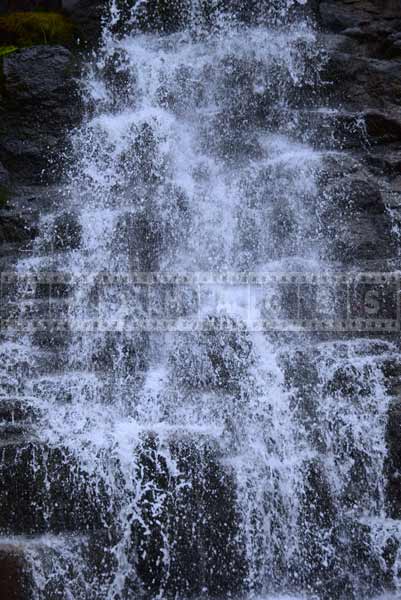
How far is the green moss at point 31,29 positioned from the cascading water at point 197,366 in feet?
1.91

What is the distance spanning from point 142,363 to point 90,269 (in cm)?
119

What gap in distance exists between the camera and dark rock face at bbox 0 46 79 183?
22.2ft

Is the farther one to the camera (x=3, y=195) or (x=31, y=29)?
(x=31, y=29)

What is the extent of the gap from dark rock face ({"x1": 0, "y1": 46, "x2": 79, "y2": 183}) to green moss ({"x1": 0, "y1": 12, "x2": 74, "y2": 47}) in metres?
0.49

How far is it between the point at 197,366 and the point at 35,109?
149 inches

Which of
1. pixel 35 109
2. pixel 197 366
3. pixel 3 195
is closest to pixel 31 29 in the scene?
pixel 35 109

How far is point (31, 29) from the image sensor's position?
7.70 m

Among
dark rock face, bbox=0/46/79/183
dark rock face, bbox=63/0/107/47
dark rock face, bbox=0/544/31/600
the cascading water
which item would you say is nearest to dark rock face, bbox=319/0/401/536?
the cascading water

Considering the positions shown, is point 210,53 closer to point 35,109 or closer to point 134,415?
point 35,109

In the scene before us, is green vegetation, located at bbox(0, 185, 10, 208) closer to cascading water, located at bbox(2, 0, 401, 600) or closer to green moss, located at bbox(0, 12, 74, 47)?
cascading water, located at bbox(2, 0, 401, 600)

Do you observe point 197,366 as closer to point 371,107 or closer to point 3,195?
point 3,195

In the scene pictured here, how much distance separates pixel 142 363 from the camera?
5102 millimetres

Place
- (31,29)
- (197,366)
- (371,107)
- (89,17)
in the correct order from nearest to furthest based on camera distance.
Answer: (197,366), (371,107), (31,29), (89,17)

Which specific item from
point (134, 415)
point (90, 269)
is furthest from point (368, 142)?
point (134, 415)
